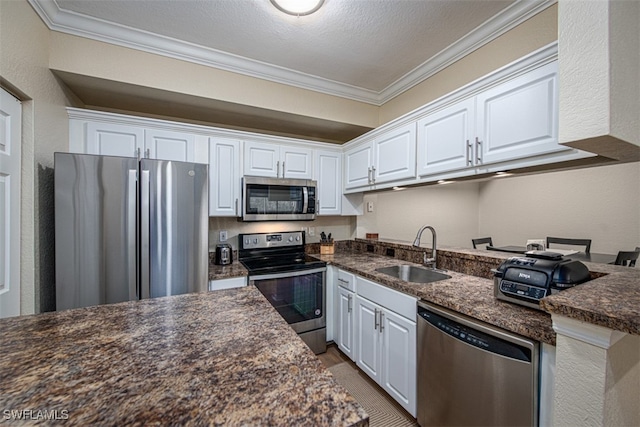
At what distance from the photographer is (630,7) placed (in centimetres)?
98

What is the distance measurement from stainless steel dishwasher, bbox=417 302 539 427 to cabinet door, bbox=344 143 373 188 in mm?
1472

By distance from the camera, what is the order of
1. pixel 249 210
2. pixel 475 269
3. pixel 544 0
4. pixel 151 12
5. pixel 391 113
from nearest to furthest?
Answer: pixel 544 0 → pixel 151 12 → pixel 475 269 → pixel 249 210 → pixel 391 113

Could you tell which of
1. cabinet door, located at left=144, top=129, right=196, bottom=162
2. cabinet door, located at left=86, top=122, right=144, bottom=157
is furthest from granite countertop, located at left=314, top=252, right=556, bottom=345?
cabinet door, located at left=86, top=122, right=144, bottom=157

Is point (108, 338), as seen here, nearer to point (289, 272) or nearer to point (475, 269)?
point (289, 272)

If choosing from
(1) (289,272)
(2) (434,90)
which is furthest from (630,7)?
(1) (289,272)

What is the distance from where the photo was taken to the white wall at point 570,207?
10.8 feet

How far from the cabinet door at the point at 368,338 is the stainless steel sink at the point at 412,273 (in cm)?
32

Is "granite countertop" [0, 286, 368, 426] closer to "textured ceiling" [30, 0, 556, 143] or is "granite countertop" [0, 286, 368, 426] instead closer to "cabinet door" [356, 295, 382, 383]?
"cabinet door" [356, 295, 382, 383]

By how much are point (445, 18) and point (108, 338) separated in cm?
256

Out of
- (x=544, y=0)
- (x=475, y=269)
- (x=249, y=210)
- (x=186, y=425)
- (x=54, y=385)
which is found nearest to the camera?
(x=186, y=425)

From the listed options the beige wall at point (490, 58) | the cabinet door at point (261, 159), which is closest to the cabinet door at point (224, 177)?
the cabinet door at point (261, 159)

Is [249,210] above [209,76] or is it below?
below

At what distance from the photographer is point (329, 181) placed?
9.73ft

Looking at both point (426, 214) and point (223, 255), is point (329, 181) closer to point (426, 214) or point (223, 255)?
point (223, 255)
